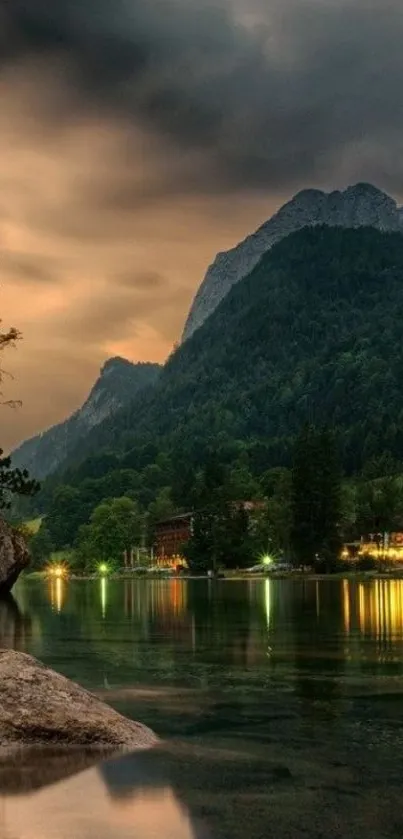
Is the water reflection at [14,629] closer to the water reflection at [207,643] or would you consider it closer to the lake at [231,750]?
the water reflection at [207,643]

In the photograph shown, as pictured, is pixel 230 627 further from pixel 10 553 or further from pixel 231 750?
pixel 10 553

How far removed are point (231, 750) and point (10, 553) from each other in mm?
68210

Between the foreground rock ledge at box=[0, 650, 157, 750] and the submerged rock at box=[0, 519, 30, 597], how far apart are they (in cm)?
6467

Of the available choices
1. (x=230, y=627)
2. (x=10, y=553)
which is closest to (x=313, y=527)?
(x=10, y=553)

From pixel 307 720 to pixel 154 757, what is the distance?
16.1 ft

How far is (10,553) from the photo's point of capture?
83000 mm

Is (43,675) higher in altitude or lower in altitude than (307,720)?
higher

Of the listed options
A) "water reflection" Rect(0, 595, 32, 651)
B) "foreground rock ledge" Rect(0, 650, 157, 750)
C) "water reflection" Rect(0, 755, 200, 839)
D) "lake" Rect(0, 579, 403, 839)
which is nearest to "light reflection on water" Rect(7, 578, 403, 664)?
"water reflection" Rect(0, 595, 32, 651)

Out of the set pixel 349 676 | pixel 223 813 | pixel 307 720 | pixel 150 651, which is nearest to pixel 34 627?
pixel 150 651

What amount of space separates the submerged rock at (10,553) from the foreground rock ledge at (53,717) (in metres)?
64.7

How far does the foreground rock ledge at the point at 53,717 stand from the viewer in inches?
693

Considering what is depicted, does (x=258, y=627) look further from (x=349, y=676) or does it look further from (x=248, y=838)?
(x=248, y=838)

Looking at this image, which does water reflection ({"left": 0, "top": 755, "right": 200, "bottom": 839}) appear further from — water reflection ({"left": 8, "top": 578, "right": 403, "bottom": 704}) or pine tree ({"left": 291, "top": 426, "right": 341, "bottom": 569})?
pine tree ({"left": 291, "top": 426, "right": 341, "bottom": 569})

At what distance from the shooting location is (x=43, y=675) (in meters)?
18.6
